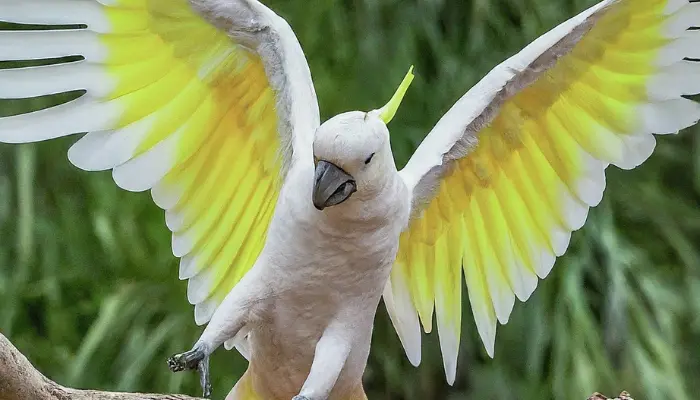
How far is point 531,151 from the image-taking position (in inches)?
45.0

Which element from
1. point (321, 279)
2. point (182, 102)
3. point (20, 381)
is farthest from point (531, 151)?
point (20, 381)

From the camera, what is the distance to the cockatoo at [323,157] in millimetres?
965

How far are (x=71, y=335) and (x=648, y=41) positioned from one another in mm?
1365

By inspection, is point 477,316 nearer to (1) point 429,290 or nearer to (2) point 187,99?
(1) point 429,290

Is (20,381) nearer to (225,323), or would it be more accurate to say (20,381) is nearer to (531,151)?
(225,323)

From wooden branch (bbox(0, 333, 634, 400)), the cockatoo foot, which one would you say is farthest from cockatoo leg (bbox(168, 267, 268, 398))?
wooden branch (bbox(0, 333, 634, 400))

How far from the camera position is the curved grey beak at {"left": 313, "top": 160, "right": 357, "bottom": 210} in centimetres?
86

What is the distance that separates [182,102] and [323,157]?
0.28 meters

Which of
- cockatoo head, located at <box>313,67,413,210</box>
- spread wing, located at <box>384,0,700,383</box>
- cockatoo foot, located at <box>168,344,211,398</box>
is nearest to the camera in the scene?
cockatoo head, located at <box>313,67,413,210</box>

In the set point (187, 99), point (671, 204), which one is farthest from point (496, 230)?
point (671, 204)

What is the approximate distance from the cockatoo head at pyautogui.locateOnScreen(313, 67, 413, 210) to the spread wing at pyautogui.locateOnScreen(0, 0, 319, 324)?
16 cm

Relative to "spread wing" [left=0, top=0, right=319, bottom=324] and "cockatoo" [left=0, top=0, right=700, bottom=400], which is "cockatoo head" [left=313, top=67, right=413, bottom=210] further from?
"spread wing" [left=0, top=0, right=319, bottom=324]

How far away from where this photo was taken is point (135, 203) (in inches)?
75.5

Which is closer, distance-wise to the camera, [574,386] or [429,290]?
[429,290]
